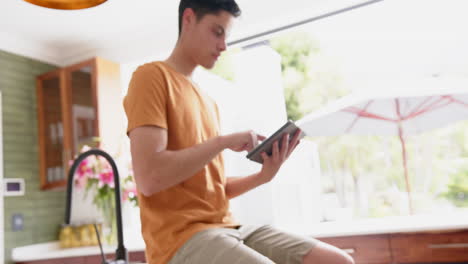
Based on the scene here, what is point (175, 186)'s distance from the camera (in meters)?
1.06

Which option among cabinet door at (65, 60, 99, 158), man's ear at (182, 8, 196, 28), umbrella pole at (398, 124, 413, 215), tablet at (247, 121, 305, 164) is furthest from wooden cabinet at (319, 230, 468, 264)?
cabinet door at (65, 60, 99, 158)

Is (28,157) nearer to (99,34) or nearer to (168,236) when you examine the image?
(99,34)

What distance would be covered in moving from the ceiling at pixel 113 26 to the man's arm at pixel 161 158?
2.05m

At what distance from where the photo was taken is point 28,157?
3.29 m

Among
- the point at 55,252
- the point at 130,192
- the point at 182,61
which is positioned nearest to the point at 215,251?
the point at 182,61

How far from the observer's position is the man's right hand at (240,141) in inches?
40.4

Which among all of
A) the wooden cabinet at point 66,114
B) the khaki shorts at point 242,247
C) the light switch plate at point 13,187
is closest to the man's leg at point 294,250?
the khaki shorts at point 242,247

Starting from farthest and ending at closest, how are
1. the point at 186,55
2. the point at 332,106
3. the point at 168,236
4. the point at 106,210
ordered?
1. the point at 332,106
2. the point at 106,210
3. the point at 186,55
4. the point at 168,236

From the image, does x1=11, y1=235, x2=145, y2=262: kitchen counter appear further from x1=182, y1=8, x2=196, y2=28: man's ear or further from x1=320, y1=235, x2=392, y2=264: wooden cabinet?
x1=182, y1=8, x2=196, y2=28: man's ear

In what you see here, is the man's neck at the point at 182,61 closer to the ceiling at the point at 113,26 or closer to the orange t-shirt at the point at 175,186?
the orange t-shirt at the point at 175,186

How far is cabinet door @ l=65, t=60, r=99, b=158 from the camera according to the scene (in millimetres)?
3232

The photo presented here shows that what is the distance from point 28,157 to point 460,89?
3.37 meters

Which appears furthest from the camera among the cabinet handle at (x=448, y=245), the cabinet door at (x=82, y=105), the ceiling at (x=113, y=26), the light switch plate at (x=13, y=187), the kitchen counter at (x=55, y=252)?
the cabinet door at (x=82, y=105)

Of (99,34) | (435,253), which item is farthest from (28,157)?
(435,253)
